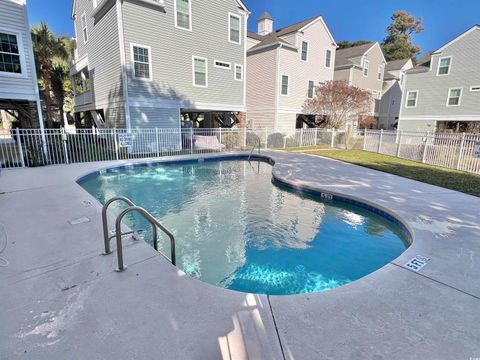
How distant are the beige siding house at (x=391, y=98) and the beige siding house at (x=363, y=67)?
80.7 inches

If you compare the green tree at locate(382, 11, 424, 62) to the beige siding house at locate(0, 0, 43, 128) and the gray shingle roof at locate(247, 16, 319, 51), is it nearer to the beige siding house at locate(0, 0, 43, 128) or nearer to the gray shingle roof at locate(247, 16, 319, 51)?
the gray shingle roof at locate(247, 16, 319, 51)

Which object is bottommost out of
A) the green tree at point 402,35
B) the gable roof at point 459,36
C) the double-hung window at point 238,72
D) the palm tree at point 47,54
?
the double-hung window at point 238,72

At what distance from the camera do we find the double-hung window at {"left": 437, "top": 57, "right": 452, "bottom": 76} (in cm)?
1986

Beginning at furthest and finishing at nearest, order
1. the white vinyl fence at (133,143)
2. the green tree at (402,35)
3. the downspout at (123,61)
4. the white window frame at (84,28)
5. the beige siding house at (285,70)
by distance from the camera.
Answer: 1. the green tree at (402,35)
2. the beige siding house at (285,70)
3. the white window frame at (84,28)
4. the downspout at (123,61)
5. the white vinyl fence at (133,143)

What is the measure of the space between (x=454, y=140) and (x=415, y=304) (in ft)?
33.7

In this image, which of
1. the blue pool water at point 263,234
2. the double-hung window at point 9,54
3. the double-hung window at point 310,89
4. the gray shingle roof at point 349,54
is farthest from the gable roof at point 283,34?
A: the double-hung window at point 9,54

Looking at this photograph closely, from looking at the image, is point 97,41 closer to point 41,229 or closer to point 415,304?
point 41,229

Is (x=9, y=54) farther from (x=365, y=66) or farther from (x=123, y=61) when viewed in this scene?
(x=365, y=66)

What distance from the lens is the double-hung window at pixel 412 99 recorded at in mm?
22144

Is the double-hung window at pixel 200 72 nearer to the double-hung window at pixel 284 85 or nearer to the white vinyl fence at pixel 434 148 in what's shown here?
the double-hung window at pixel 284 85

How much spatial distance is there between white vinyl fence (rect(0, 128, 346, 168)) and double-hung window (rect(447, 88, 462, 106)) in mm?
9439

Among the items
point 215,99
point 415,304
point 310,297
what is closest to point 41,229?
point 310,297

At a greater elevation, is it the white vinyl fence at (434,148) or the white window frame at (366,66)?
the white window frame at (366,66)

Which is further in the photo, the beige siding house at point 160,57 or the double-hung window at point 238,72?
the double-hung window at point 238,72
